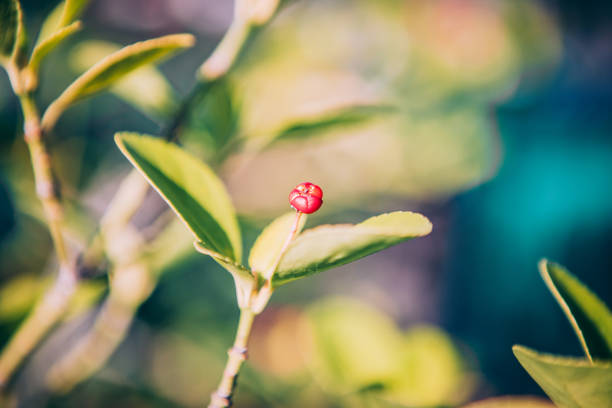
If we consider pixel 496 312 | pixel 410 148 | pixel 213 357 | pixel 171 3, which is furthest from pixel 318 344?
pixel 171 3

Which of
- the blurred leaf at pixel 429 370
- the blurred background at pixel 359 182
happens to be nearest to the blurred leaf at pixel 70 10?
the blurred background at pixel 359 182

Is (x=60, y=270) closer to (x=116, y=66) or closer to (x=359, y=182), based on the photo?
(x=116, y=66)

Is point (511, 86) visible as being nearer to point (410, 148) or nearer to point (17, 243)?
point (410, 148)

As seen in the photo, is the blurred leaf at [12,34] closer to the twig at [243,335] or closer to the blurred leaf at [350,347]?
the twig at [243,335]

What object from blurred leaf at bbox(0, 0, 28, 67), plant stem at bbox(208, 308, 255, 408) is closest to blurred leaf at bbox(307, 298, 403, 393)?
plant stem at bbox(208, 308, 255, 408)

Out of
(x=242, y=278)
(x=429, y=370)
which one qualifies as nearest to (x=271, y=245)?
(x=242, y=278)

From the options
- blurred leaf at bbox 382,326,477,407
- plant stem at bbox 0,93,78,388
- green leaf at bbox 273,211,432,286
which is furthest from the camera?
blurred leaf at bbox 382,326,477,407

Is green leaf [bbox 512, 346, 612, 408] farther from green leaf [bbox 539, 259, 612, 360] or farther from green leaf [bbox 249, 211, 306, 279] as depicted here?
green leaf [bbox 249, 211, 306, 279]
